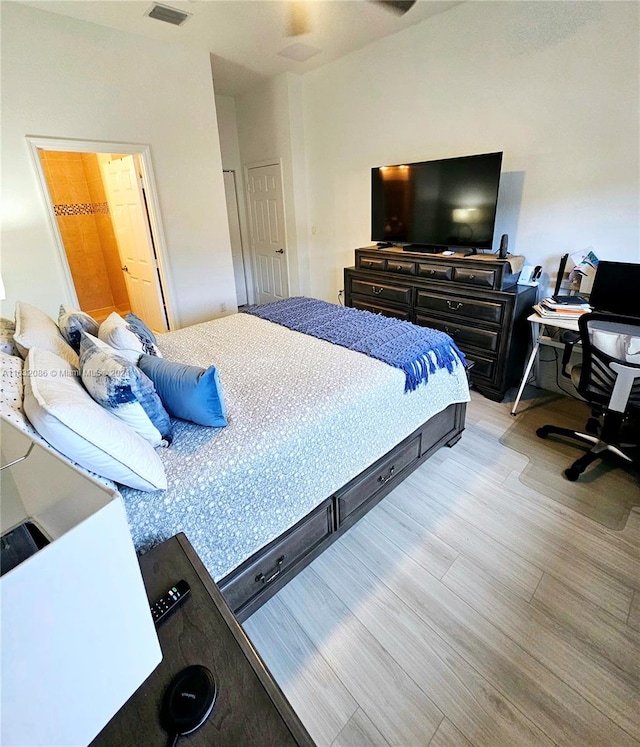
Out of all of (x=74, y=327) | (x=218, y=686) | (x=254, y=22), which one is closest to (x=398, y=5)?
(x=254, y=22)

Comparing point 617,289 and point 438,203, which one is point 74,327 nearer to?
point 438,203

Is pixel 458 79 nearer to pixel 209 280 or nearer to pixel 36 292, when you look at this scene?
pixel 209 280

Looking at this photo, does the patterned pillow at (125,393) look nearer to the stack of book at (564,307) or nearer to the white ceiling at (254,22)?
the stack of book at (564,307)

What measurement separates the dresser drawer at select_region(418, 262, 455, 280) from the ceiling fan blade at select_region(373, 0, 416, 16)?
6.34ft

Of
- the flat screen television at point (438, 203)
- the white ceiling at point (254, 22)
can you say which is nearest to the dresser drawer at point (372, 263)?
the flat screen television at point (438, 203)

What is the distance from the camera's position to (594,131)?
101 inches

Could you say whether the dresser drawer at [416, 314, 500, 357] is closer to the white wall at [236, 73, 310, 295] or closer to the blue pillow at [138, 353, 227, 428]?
the blue pillow at [138, 353, 227, 428]

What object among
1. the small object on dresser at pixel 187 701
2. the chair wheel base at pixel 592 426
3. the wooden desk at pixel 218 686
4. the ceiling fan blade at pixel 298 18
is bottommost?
the chair wheel base at pixel 592 426

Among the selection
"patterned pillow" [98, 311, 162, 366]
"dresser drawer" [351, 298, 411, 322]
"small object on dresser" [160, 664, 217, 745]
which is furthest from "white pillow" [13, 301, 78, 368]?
"dresser drawer" [351, 298, 411, 322]

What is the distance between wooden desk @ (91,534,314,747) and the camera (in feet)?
2.18

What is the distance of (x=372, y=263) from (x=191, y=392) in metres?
2.70

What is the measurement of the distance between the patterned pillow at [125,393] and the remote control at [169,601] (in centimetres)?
56

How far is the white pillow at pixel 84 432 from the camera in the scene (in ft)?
3.14

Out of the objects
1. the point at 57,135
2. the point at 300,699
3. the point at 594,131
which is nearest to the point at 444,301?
the point at 594,131
